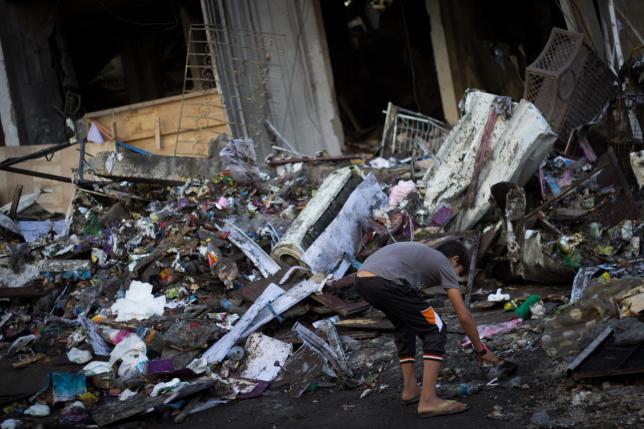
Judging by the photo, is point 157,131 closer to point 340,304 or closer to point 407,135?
point 407,135

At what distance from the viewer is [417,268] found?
4.23m

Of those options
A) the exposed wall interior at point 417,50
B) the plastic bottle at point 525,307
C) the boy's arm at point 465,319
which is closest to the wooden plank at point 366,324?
the plastic bottle at point 525,307

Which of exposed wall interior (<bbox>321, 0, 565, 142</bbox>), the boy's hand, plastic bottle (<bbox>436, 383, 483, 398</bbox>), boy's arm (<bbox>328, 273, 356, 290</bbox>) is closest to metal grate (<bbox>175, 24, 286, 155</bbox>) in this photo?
exposed wall interior (<bbox>321, 0, 565, 142</bbox>)

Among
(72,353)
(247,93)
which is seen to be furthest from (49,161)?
(72,353)

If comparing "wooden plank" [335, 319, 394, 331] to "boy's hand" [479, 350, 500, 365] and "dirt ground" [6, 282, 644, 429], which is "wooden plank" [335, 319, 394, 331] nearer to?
→ "dirt ground" [6, 282, 644, 429]

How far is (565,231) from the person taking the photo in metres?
7.05

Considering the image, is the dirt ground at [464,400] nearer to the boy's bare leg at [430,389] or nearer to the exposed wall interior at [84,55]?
the boy's bare leg at [430,389]

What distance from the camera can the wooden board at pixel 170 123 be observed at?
11.2 meters

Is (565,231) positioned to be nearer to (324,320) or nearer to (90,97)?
(324,320)

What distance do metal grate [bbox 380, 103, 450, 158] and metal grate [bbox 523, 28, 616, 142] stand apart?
2096 millimetres

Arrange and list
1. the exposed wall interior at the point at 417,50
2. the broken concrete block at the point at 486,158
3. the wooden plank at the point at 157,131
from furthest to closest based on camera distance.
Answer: the exposed wall interior at the point at 417,50
the wooden plank at the point at 157,131
the broken concrete block at the point at 486,158

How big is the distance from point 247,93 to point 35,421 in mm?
6771

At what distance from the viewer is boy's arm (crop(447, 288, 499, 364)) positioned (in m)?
4.15

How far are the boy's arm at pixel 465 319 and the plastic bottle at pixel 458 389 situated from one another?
20 centimetres
